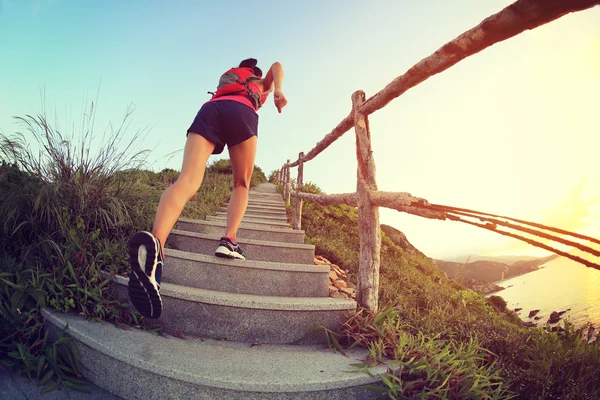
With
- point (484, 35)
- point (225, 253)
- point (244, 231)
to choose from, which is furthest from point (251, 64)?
point (244, 231)

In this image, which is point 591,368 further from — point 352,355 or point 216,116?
point 216,116

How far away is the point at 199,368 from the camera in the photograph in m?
1.37

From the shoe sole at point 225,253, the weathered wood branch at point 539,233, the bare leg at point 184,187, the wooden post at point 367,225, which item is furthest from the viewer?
the shoe sole at point 225,253

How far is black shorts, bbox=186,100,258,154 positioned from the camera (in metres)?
1.75

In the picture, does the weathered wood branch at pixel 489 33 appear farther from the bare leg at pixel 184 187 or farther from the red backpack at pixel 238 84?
the bare leg at pixel 184 187

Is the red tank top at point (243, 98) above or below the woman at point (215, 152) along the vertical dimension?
above

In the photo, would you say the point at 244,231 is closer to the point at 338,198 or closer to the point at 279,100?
the point at 338,198

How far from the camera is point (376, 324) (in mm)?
1800

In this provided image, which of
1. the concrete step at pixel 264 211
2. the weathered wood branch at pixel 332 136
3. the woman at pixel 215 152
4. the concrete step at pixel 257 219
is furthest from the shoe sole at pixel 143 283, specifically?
the concrete step at pixel 264 211

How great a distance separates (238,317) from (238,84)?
147 cm

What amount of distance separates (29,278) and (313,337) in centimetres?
175

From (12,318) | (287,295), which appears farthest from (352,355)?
(12,318)

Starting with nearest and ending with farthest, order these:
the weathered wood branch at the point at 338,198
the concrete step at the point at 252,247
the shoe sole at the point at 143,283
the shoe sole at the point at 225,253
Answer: the shoe sole at the point at 143,283
the shoe sole at the point at 225,253
the weathered wood branch at the point at 338,198
the concrete step at the point at 252,247

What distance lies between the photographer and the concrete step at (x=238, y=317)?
1.79 m
